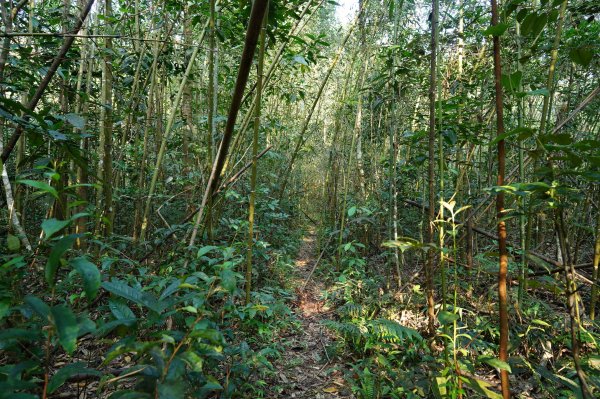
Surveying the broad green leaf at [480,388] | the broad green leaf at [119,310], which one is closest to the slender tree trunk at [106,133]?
the broad green leaf at [119,310]

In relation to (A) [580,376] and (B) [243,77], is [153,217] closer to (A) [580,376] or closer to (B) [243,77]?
(B) [243,77]

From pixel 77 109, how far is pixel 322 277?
331 cm

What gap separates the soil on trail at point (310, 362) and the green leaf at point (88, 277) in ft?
5.44

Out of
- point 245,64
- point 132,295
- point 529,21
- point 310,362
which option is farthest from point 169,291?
point 310,362

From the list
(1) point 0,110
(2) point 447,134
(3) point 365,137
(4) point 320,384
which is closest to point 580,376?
(2) point 447,134

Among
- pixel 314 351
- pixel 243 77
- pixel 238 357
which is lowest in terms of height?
pixel 314 351

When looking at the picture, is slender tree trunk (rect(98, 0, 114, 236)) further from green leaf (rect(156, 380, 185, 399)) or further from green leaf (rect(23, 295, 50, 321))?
green leaf (rect(156, 380, 185, 399))

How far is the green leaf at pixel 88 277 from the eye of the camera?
0.83 m

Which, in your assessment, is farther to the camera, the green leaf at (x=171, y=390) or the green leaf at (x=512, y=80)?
the green leaf at (x=512, y=80)

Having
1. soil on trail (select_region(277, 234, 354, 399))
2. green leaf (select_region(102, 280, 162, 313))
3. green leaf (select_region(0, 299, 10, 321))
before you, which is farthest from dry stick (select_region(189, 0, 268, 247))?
soil on trail (select_region(277, 234, 354, 399))

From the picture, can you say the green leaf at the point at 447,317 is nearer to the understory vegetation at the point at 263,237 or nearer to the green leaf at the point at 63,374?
the understory vegetation at the point at 263,237

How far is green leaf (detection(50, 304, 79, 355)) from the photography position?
75cm

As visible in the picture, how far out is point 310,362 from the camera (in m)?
2.53

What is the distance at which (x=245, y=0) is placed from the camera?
2.01 meters
